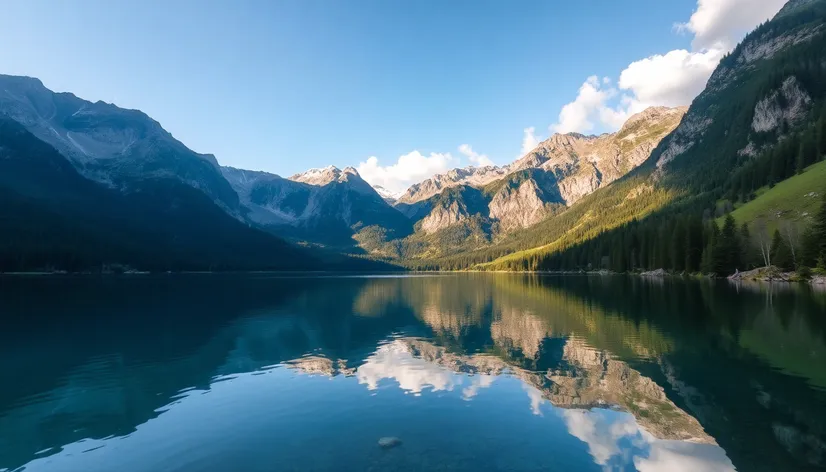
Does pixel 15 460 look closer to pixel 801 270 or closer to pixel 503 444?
pixel 503 444

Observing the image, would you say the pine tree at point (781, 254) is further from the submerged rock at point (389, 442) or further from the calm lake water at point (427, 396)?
the submerged rock at point (389, 442)

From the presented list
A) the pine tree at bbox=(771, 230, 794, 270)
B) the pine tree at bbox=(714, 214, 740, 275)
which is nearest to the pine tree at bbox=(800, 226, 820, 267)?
the pine tree at bbox=(771, 230, 794, 270)

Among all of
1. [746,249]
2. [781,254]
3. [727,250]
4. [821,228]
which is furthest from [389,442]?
[746,249]

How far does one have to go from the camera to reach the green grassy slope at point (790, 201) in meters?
109

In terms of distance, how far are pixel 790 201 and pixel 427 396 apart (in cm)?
14097

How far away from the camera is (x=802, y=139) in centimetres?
13900

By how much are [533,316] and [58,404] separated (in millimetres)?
53017

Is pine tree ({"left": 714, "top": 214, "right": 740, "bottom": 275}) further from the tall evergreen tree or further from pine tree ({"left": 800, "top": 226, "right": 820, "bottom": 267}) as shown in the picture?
pine tree ({"left": 800, "top": 226, "right": 820, "bottom": 267})

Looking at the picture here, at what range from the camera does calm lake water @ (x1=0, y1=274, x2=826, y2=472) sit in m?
17.5

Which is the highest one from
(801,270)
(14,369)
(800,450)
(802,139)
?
(802,139)

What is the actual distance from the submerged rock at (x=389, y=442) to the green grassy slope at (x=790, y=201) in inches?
5063

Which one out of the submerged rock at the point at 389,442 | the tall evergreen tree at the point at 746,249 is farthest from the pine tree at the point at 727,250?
the submerged rock at the point at 389,442

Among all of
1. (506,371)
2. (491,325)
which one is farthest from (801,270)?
(506,371)

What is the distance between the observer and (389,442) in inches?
731
